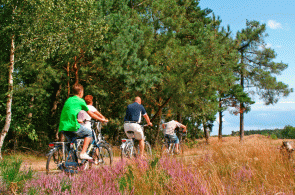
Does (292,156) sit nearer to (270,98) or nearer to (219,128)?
(219,128)

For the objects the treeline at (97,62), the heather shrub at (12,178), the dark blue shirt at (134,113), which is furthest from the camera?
the treeline at (97,62)

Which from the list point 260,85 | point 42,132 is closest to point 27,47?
point 42,132

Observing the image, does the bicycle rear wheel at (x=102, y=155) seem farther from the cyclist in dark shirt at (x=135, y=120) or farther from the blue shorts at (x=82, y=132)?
→ the cyclist in dark shirt at (x=135, y=120)

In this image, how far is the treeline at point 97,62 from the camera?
11.9m

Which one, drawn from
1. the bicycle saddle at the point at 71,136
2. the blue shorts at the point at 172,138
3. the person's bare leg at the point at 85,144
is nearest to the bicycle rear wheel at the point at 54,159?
the bicycle saddle at the point at 71,136

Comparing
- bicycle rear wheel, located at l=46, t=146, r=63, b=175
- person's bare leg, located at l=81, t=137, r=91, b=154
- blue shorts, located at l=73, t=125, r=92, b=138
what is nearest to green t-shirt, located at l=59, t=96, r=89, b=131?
blue shorts, located at l=73, t=125, r=92, b=138

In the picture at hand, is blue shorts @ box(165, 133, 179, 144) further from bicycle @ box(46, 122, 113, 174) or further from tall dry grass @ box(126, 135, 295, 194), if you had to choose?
bicycle @ box(46, 122, 113, 174)

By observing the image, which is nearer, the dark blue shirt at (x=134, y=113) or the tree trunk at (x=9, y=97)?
the dark blue shirt at (x=134, y=113)

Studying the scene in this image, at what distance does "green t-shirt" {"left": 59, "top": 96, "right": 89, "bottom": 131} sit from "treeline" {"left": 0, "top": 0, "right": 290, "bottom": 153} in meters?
6.88

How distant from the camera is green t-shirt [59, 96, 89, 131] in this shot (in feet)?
17.9

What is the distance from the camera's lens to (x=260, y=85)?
1123 inches

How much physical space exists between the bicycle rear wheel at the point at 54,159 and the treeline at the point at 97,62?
21.3 feet

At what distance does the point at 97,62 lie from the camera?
13195 mm

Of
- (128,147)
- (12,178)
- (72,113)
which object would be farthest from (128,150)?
(12,178)
